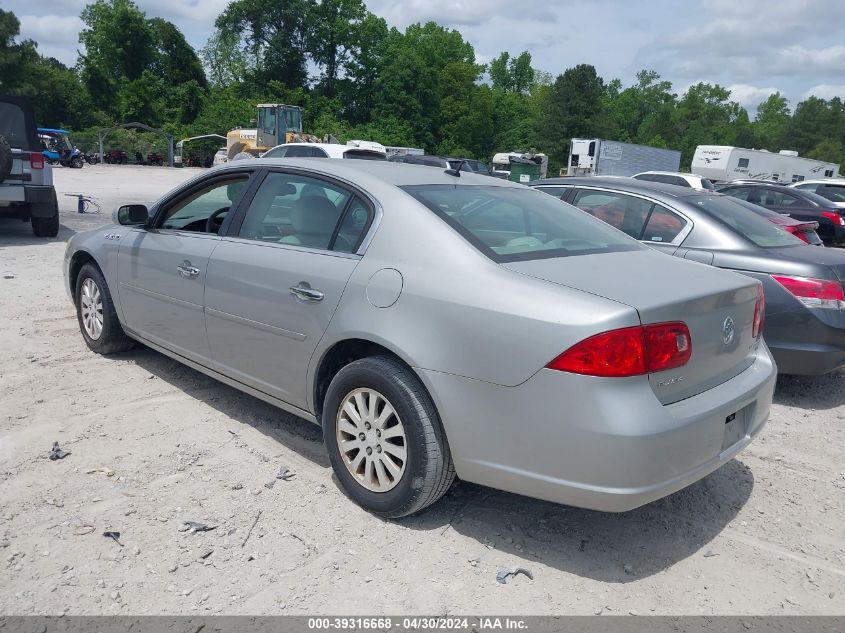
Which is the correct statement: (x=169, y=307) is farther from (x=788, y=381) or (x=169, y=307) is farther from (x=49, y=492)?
(x=788, y=381)

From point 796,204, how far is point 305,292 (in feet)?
49.2

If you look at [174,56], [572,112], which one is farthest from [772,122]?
[174,56]

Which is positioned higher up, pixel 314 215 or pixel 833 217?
pixel 314 215

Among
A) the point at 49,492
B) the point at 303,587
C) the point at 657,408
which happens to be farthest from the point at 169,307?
the point at 657,408

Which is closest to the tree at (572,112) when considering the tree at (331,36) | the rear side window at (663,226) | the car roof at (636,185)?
the tree at (331,36)

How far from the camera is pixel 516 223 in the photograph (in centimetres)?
359

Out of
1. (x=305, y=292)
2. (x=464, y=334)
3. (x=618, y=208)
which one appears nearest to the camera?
(x=464, y=334)

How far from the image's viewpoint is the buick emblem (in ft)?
10.0

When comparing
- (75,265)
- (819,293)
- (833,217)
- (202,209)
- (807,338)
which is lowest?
(833,217)

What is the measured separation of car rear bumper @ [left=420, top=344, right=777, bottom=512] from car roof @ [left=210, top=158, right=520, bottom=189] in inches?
48.4

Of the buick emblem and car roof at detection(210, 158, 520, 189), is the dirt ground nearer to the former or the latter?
the buick emblem

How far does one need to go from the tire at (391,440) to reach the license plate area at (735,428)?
1208mm

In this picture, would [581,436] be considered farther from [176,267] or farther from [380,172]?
[176,267]

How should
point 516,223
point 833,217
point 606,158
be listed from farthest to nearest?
point 606,158 → point 833,217 → point 516,223
